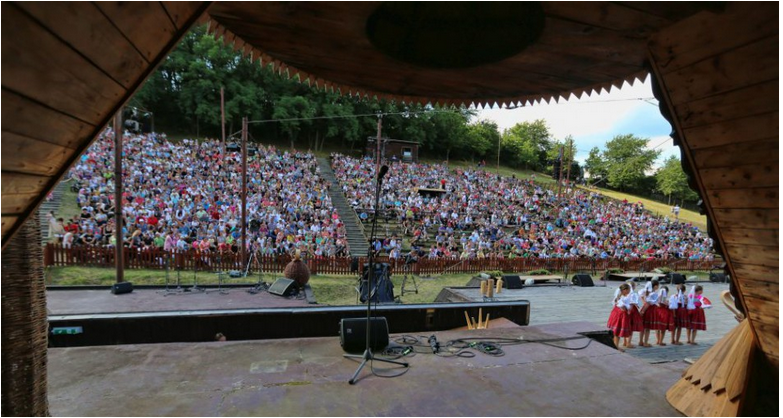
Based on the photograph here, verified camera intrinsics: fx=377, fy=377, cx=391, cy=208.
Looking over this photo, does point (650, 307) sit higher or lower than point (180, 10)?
lower

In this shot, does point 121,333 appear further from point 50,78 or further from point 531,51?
point 531,51

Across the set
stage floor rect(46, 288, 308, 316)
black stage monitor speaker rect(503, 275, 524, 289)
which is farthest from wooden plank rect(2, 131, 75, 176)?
black stage monitor speaker rect(503, 275, 524, 289)

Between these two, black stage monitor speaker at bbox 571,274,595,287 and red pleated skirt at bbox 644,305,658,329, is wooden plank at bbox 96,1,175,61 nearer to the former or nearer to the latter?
red pleated skirt at bbox 644,305,658,329

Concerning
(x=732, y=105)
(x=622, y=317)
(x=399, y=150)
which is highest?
(x=399, y=150)

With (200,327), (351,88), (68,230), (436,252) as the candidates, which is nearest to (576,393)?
(351,88)

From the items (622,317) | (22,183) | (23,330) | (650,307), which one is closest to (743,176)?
(22,183)

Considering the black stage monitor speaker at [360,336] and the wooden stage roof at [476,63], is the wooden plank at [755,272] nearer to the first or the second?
the wooden stage roof at [476,63]

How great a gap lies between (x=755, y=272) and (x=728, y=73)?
1662mm

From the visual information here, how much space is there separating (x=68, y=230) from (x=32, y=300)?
14222 millimetres

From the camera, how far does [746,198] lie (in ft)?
9.52

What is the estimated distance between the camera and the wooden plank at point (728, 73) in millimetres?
2424

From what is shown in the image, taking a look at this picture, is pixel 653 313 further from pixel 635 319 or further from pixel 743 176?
pixel 743 176

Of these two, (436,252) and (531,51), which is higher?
(531,51)

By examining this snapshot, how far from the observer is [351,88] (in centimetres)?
398
